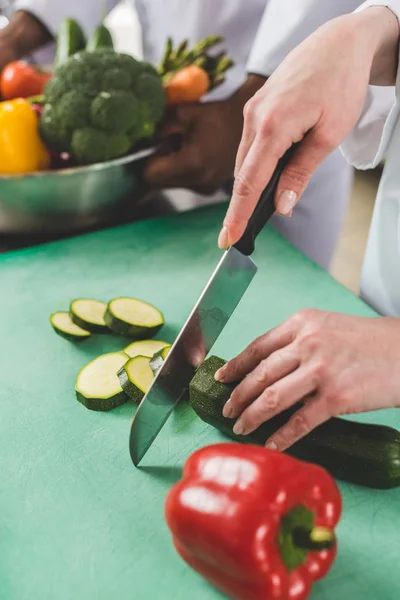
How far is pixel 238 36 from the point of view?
1963mm

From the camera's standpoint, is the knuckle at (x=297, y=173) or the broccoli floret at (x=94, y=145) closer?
the knuckle at (x=297, y=173)

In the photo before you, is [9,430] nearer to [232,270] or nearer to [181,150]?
[232,270]

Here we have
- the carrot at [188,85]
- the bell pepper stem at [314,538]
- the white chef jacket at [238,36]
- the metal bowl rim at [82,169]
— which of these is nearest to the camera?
the bell pepper stem at [314,538]

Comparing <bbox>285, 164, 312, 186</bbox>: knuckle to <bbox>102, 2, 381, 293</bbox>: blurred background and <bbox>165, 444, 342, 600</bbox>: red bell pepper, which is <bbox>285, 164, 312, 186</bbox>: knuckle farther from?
<bbox>102, 2, 381, 293</bbox>: blurred background

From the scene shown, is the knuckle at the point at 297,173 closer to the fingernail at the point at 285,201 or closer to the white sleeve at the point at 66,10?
the fingernail at the point at 285,201

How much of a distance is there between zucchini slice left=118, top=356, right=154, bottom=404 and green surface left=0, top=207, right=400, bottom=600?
41 millimetres

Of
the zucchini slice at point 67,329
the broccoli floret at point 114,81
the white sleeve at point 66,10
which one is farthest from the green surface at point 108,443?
the white sleeve at point 66,10

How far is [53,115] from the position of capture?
1508 millimetres

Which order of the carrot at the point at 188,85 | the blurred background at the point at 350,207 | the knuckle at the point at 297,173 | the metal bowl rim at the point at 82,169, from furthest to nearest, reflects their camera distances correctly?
the blurred background at the point at 350,207 < the carrot at the point at 188,85 < the metal bowl rim at the point at 82,169 < the knuckle at the point at 297,173

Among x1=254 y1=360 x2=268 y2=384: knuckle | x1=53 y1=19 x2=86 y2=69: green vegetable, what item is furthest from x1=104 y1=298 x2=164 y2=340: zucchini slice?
x1=53 y1=19 x2=86 y2=69: green vegetable

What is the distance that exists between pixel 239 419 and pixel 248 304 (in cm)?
47

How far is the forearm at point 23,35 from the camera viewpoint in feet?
6.52

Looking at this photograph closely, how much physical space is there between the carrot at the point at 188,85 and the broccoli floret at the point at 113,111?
21 centimetres

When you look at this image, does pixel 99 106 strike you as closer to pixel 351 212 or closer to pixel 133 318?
pixel 133 318
